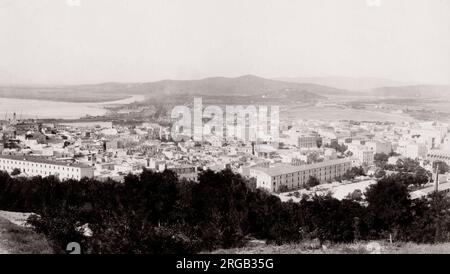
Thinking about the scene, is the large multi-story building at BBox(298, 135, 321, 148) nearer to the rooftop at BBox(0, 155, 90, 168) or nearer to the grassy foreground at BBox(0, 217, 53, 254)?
the rooftop at BBox(0, 155, 90, 168)

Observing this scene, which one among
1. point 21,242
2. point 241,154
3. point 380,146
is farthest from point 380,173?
point 21,242

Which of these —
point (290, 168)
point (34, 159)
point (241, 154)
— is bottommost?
point (290, 168)

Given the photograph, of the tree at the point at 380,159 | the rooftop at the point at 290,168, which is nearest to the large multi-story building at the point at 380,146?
the tree at the point at 380,159

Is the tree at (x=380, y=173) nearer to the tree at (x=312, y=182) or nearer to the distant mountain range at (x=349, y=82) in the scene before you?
the tree at (x=312, y=182)

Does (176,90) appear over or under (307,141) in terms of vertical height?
over

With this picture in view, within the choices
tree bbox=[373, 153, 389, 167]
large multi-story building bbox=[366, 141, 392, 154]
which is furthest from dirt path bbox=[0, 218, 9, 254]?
large multi-story building bbox=[366, 141, 392, 154]

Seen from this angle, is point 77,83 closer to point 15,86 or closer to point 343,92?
point 15,86

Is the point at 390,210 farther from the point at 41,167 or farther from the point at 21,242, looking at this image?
the point at 41,167
